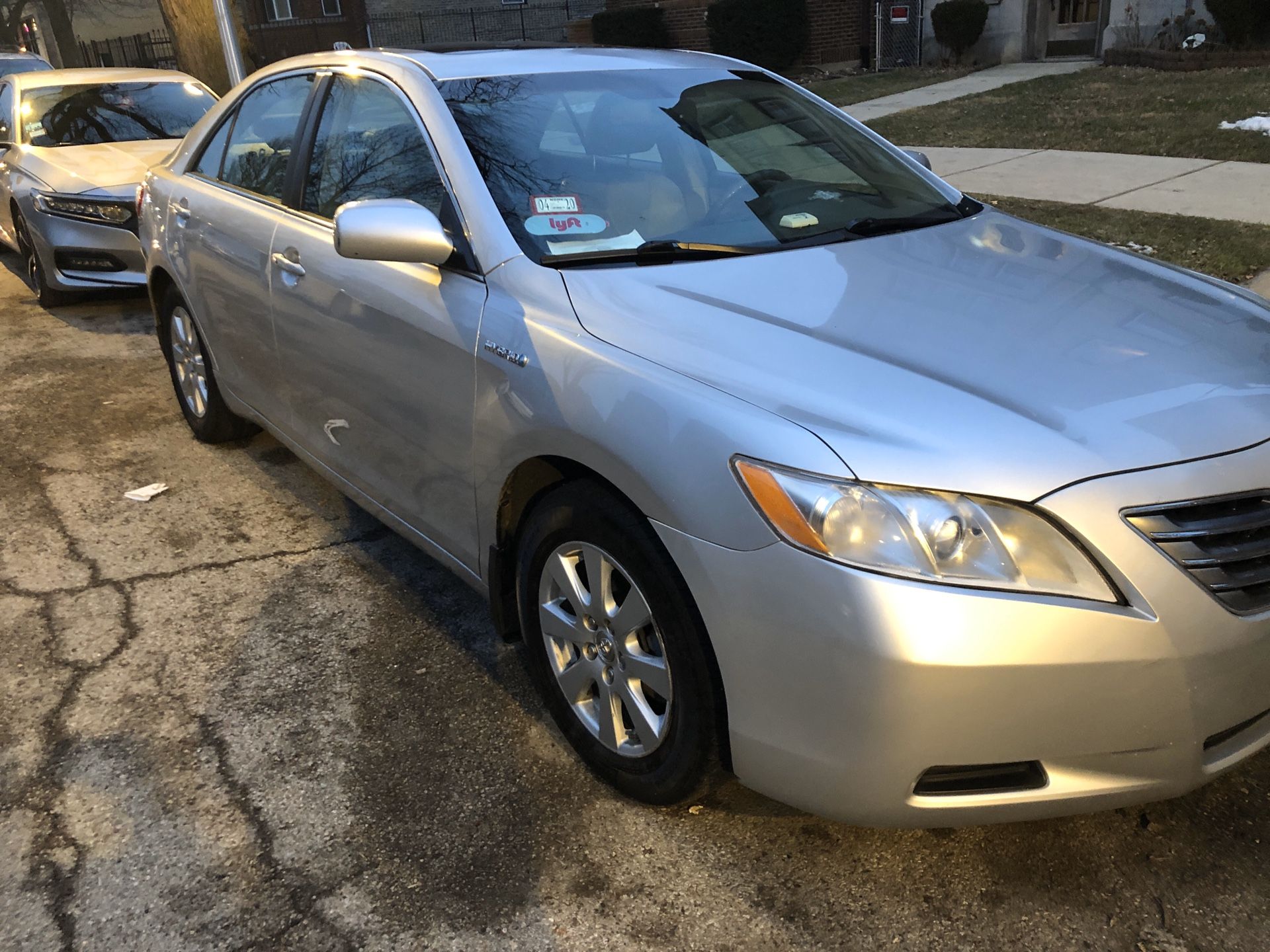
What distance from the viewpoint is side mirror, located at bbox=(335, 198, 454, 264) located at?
2.81 meters

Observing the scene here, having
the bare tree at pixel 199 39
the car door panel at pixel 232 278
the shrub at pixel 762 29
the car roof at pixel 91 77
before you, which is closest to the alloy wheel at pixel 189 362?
the car door panel at pixel 232 278

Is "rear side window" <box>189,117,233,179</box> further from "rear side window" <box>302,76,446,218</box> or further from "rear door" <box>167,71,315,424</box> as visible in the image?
"rear side window" <box>302,76,446,218</box>

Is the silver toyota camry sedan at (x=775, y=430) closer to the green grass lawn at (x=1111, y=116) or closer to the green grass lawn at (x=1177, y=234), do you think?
the green grass lawn at (x=1177, y=234)

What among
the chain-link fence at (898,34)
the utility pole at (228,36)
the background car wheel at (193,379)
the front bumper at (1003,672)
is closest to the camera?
the front bumper at (1003,672)

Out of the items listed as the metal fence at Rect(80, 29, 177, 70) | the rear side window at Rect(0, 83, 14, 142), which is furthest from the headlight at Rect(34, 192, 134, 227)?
the metal fence at Rect(80, 29, 177, 70)

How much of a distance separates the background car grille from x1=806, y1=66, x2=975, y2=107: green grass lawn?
13.9 m

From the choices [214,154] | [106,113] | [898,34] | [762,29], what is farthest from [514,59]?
[898,34]

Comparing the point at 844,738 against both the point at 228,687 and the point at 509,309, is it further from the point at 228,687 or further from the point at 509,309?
the point at 228,687

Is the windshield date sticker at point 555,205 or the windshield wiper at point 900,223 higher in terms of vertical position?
the windshield date sticker at point 555,205

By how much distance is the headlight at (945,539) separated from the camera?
78.4 inches

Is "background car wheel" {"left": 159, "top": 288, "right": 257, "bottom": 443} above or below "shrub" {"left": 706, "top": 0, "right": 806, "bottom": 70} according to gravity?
below

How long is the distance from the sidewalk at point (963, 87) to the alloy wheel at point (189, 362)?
990 cm

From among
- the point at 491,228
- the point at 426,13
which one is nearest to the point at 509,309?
the point at 491,228

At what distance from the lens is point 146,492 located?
4746 mm
